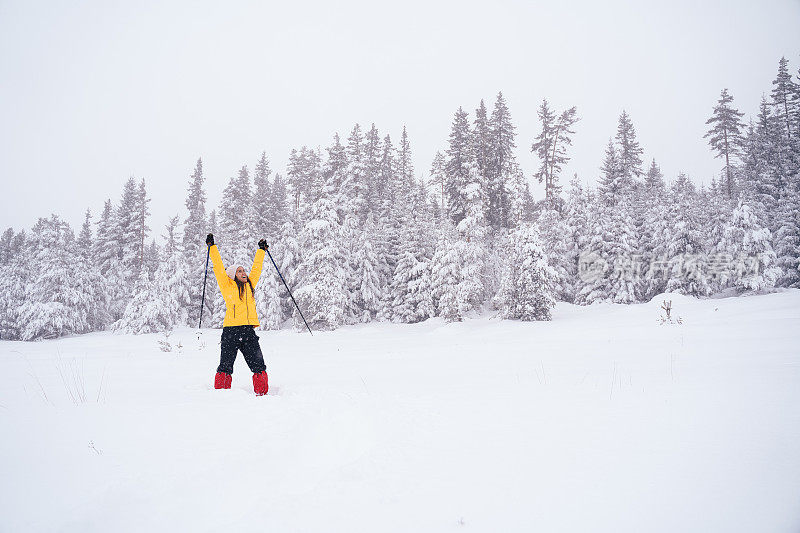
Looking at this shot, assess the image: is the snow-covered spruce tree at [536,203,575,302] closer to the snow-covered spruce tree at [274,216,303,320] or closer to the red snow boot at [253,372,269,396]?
the snow-covered spruce tree at [274,216,303,320]

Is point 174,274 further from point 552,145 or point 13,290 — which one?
point 552,145

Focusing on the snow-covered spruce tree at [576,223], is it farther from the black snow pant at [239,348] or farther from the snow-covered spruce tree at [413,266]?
the black snow pant at [239,348]

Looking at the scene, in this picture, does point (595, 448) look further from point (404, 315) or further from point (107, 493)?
point (404, 315)

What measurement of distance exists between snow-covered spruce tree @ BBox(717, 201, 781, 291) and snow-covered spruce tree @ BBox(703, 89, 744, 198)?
475 inches

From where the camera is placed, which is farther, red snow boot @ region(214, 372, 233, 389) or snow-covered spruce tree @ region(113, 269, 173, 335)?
snow-covered spruce tree @ region(113, 269, 173, 335)

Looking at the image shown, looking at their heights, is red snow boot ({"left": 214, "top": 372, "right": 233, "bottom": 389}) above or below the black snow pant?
below

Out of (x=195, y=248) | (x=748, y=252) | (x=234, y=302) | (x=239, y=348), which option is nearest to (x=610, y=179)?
(x=748, y=252)

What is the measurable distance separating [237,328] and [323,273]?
923 inches

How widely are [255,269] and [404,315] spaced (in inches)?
997

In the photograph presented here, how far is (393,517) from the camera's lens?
229 cm

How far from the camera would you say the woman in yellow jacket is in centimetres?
550

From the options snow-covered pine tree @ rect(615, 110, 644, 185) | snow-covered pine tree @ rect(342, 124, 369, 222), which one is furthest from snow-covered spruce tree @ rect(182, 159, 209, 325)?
snow-covered pine tree @ rect(615, 110, 644, 185)

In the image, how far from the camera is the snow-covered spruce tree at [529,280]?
23969mm

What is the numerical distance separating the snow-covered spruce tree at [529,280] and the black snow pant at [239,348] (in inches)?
826
